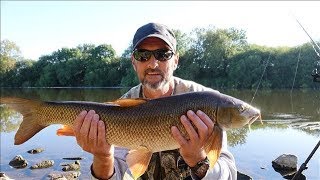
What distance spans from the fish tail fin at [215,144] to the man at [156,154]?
54 mm

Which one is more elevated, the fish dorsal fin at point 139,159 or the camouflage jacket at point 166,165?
the fish dorsal fin at point 139,159

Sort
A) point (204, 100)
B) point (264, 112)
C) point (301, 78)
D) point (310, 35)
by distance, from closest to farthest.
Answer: point (204, 100) → point (310, 35) → point (264, 112) → point (301, 78)

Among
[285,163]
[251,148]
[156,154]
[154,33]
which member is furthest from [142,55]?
[251,148]

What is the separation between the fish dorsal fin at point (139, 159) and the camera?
312 centimetres

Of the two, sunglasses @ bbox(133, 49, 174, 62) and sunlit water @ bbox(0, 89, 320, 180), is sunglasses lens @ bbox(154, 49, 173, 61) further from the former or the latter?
sunlit water @ bbox(0, 89, 320, 180)

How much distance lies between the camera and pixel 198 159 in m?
3.15

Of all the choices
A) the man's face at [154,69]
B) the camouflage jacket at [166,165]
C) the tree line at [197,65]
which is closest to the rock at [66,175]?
the camouflage jacket at [166,165]

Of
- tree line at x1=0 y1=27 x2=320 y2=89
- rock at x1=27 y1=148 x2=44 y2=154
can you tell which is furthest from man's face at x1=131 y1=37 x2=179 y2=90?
tree line at x1=0 y1=27 x2=320 y2=89

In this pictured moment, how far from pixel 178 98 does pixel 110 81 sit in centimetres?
7025

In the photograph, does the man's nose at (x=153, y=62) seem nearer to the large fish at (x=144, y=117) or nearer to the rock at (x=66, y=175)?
the large fish at (x=144, y=117)

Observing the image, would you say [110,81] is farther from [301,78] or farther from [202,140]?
[202,140]

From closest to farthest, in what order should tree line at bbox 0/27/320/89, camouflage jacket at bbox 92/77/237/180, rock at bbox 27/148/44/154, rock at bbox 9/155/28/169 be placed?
1. camouflage jacket at bbox 92/77/237/180
2. rock at bbox 9/155/28/169
3. rock at bbox 27/148/44/154
4. tree line at bbox 0/27/320/89

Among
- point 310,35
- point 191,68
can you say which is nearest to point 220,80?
point 191,68

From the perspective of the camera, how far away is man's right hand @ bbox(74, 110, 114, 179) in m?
3.08
